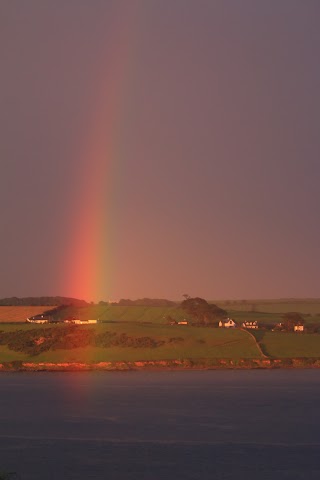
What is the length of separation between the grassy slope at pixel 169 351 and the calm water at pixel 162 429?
14.9m

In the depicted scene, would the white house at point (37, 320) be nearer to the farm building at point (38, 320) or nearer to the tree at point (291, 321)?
the farm building at point (38, 320)

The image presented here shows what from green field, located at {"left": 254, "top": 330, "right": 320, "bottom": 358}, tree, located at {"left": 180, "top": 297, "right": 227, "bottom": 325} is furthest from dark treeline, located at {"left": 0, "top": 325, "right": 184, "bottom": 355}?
tree, located at {"left": 180, "top": 297, "right": 227, "bottom": 325}

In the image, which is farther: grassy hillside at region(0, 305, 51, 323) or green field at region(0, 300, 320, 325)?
green field at region(0, 300, 320, 325)

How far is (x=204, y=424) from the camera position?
43.6m

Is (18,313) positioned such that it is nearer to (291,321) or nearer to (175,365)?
(291,321)

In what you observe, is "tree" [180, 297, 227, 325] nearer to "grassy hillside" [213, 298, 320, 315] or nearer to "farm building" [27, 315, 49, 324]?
"farm building" [27, 315, 49, 324]

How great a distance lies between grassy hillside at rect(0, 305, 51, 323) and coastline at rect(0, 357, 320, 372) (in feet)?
90.0

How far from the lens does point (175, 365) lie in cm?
8250

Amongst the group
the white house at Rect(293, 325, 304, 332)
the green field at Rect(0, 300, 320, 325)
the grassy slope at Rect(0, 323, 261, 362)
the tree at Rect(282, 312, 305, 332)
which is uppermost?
the green field at Rect(0, 300, 320, 325)

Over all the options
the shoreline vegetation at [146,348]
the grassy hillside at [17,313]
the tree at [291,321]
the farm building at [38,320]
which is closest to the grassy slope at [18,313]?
the grassy hillside at [17,313]

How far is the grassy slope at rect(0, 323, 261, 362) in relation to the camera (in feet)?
275

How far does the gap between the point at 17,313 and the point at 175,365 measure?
40.9m

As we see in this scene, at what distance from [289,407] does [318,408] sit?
6.06 feet

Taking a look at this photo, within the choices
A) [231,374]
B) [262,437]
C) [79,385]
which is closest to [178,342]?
[231,374]
